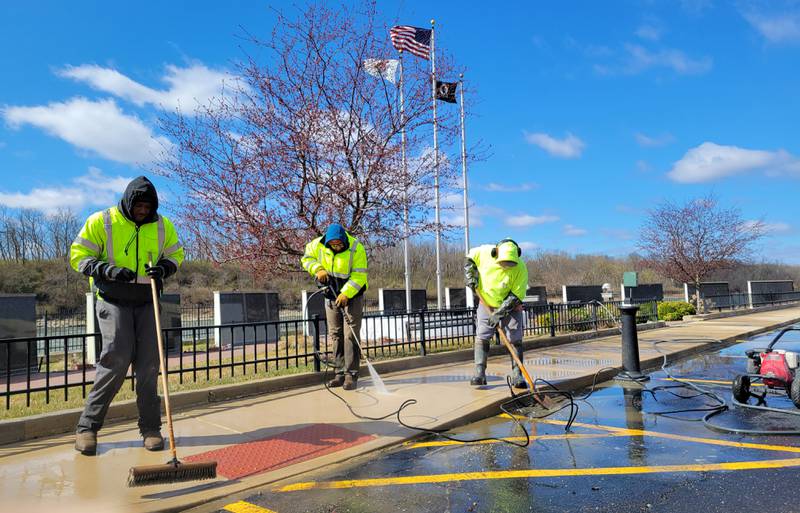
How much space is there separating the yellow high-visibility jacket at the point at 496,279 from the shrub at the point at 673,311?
1543cm

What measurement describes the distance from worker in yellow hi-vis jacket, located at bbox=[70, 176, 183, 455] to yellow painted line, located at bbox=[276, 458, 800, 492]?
5.11 feet

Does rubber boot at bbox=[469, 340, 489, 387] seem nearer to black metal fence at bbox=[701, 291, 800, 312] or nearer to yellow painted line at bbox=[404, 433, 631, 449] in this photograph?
yellow painted line at bbox=[404, 433, 631, 449]

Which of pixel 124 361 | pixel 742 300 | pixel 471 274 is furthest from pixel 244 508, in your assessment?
pixel 742 300

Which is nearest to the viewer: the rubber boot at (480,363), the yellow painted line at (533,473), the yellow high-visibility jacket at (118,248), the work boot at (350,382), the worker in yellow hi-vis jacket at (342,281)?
the yellow painted line at (533,473)

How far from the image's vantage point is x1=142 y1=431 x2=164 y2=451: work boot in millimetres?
4316

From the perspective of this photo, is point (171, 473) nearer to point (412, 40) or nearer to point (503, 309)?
point (503, 309)

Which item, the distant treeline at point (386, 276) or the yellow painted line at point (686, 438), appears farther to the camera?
the distant treeline at point (386, 276)

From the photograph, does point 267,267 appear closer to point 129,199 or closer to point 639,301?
point 129,199

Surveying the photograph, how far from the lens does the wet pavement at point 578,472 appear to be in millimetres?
3297

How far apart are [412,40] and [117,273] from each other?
11892 mm

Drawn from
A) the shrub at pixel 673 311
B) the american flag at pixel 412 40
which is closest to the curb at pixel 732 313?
the shrub at pixel 673 311

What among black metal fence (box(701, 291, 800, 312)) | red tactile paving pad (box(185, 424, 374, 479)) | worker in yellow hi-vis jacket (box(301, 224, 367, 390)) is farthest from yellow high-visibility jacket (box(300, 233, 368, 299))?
black metal fence (box(701, 291, 800, 312))

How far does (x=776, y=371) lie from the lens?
543 cm

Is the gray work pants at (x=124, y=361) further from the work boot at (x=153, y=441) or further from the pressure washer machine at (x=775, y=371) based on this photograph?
the pressure washer machine at (x=775, y=371)
